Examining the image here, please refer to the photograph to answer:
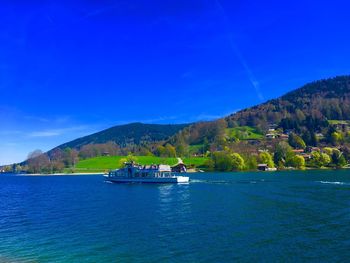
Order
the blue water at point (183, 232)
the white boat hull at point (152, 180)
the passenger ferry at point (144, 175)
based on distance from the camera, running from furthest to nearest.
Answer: the passenger ferry at point (144, 175) → the white boat hull at point (152, 180) → the blue water at point (183, 232)

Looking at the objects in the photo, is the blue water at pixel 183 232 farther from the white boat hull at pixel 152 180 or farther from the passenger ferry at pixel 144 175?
the passenger ferry at pixel 144 175

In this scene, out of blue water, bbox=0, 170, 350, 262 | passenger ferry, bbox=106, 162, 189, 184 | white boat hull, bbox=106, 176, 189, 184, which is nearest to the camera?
blue water, bbox=0, 170, 350, 262

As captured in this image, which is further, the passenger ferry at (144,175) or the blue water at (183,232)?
the passenger ferry at (144,175)

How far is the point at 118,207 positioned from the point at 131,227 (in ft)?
Result: 74.8

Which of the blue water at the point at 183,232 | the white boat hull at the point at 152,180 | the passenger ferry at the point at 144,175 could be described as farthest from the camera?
the passenger ferry at the point at 144,175

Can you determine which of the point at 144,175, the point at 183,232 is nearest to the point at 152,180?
the point at 144,175

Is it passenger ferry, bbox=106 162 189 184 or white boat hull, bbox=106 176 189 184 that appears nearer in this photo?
white boat hull, bbox=106 176 189 184

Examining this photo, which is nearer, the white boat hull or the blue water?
the blue water

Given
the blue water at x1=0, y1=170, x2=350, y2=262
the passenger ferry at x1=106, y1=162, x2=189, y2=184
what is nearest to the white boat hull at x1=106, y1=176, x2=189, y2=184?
the passenger ferry at x1=106, y1=162, x2=189, y2=184

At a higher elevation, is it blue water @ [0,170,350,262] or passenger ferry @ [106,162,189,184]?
passenger ferry @ [106,162,189,184]

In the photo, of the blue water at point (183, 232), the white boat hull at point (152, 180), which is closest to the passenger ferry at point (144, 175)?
the white boat hull at point (152, 180)

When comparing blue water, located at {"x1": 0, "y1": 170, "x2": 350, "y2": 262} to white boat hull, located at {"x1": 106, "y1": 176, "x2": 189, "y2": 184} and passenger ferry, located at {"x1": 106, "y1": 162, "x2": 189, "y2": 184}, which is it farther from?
passenger ferry, located at {"x1": 106, "y1": 162, "x2": 189, "y2": 184}

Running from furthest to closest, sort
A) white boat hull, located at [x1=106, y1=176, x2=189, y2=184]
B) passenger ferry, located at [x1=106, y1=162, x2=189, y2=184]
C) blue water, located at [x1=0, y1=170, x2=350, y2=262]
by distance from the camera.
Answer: passenger ferry, located at [x1=106, y1=162, x2=189, y2=184]
white boat hull, located at [x1=106, y1=176, x2=189, y2=184]
blue water, located at [x1=0, y1=170, x2=350, y2=262]

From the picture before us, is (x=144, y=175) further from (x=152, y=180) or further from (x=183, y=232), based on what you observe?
(x=183, y=232)
